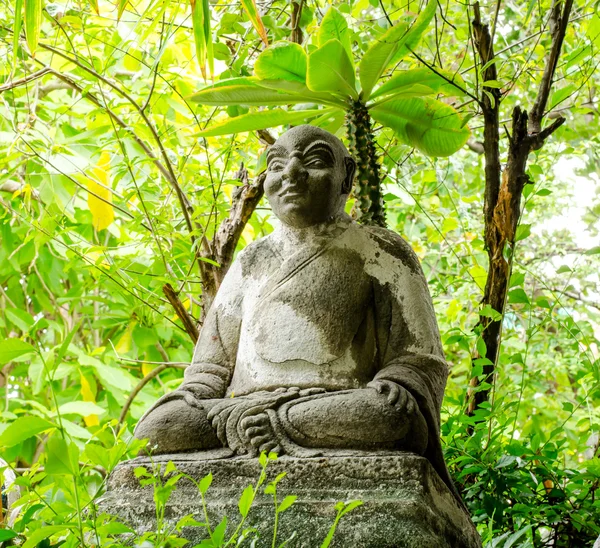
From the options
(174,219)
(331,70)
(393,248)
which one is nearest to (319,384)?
(393,248)

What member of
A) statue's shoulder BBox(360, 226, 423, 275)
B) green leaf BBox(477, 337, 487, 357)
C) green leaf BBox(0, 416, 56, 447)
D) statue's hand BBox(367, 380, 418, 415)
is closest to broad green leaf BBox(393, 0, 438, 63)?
statue's shoulder BBox(360, 226, 423, 275)

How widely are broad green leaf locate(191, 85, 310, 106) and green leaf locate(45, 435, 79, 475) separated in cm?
198

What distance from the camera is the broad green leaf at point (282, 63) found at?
3281 mm

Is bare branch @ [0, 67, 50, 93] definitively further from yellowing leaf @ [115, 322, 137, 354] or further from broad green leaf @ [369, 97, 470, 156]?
yellowing leaf @ [115, 322, 137, 354]

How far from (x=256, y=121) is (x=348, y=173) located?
56cm

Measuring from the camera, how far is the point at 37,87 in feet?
16.4

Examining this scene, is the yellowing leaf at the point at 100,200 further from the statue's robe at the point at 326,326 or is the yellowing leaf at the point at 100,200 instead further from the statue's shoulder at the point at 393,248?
the statue's shoulder at the point at 393,248

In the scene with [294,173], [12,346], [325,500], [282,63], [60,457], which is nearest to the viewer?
[60,457]

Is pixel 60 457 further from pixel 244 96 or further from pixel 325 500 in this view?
pixel 244 96

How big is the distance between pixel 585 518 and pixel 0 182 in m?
3.22

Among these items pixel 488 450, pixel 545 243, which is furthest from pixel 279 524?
pixel 545 243

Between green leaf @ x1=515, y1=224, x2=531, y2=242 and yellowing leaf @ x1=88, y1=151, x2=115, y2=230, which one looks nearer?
green leaf @ x1=515, y1=224, x2=531, y2=242

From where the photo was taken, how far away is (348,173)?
10.5 feet

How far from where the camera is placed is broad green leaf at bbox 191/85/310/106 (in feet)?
11.3
